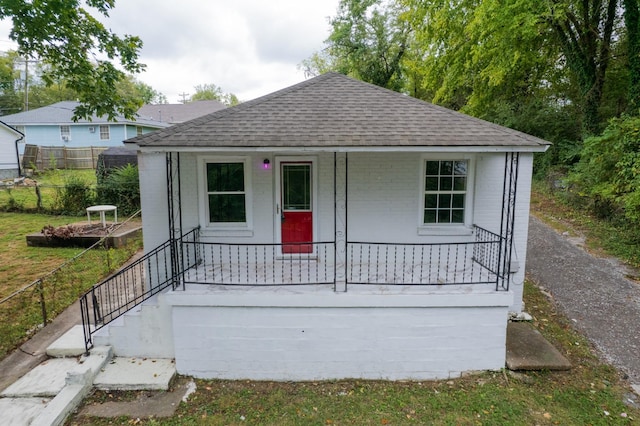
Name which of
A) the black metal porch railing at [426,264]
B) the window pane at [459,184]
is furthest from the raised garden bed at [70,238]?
the window pane at [459,184]

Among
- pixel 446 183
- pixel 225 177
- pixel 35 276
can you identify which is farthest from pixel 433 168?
pixel 35 276

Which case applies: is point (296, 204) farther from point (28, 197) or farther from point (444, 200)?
point (28, 197)

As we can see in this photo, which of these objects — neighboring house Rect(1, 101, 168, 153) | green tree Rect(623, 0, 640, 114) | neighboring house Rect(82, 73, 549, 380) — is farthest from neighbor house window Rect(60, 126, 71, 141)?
green tree Rect(623, 0, 640, 114)

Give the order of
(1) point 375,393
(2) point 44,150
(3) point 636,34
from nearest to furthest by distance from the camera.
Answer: (1) point 375,393
(3) point 636,34
(2) point 44,150

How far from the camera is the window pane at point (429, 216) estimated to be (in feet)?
23.7

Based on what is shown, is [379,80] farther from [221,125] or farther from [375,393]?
[375,393]

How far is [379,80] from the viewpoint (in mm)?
24859

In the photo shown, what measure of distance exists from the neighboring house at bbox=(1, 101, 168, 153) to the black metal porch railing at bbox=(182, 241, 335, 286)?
23.9m

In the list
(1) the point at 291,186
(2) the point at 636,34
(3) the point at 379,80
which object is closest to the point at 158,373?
(1) the point at 291,186

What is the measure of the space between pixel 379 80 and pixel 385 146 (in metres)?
21.1

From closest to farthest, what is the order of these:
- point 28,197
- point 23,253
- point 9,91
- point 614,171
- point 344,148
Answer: point 344,148 < point 614,171 < point 23,253 < point 28,197 < point 9,91

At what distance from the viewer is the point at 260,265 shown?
702 cm

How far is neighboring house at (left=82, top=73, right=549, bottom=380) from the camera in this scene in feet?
18.6

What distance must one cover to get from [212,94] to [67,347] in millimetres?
66681
